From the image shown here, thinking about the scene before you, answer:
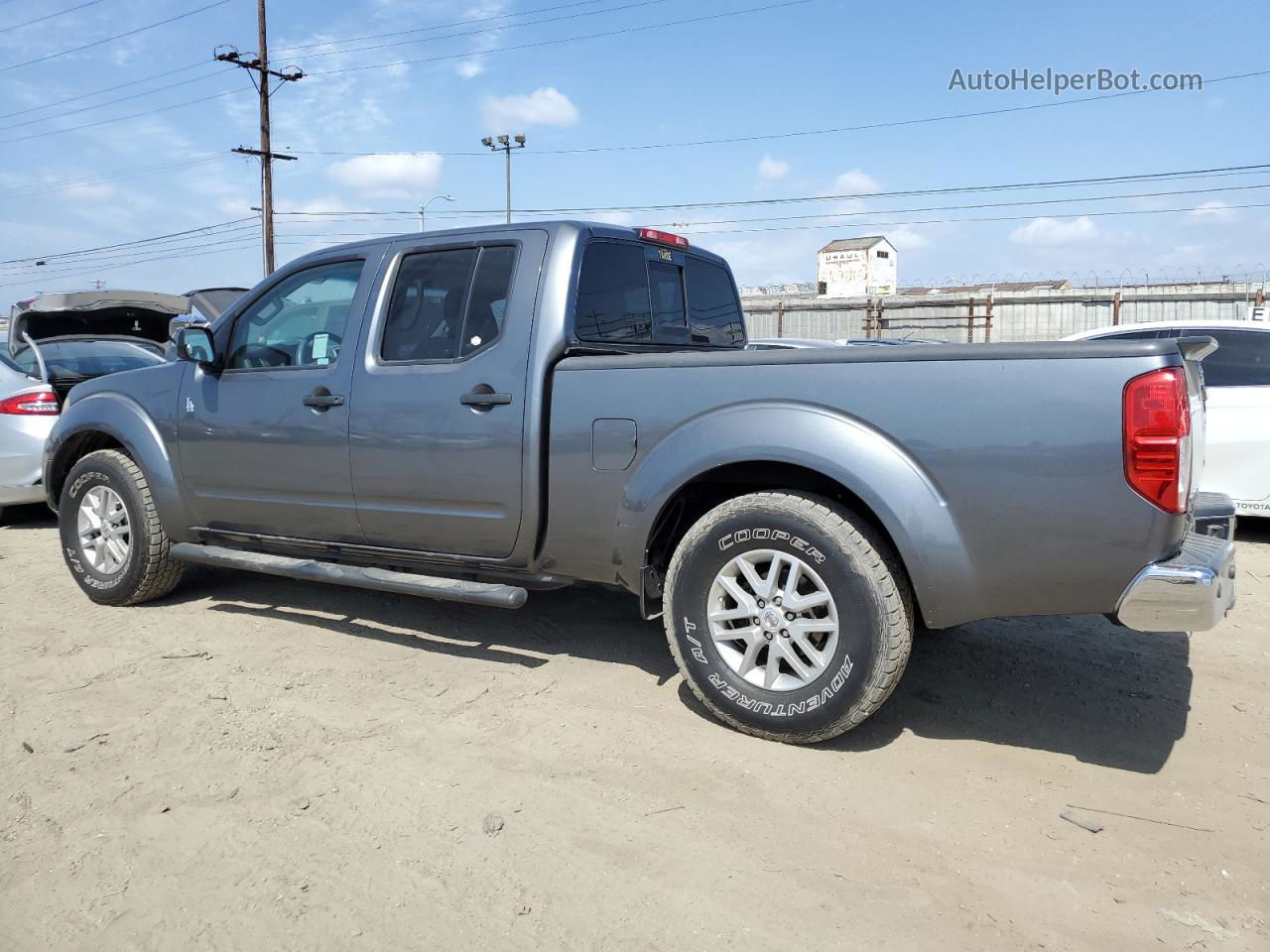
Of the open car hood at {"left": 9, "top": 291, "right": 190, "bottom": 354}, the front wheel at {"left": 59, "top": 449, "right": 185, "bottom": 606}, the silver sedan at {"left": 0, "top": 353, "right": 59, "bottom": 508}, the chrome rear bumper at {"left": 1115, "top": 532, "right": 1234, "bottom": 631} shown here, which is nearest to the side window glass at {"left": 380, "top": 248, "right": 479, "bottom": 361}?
the front wheel at {"left": 59, "top": 449, "right": 185, "bottom": 606}

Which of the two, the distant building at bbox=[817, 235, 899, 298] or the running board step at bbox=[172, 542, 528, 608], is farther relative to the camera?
the distant building at bbox=[817, 235, 899, 298]

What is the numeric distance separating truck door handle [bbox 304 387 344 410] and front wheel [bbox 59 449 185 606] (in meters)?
1.33

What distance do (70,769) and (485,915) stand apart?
5.70 feet

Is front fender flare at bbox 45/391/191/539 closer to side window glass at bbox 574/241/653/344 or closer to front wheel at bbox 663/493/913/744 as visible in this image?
side window glass at bbox 574/241/653/344

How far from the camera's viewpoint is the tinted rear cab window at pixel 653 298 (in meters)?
4.02

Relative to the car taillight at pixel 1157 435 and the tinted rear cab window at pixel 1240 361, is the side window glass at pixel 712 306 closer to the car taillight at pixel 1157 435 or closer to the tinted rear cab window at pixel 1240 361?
the car taillight at pixel 1157 435

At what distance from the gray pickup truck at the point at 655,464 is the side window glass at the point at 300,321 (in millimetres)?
16

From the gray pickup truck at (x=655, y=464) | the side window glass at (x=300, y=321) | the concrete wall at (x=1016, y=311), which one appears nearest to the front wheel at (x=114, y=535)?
the gray pickup truck at (x=655, y=464)

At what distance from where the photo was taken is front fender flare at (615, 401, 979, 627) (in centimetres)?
299

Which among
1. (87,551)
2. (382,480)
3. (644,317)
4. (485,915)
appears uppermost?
(644,317)

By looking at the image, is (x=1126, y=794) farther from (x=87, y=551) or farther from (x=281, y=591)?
(x=87, y=551)

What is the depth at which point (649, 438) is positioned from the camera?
3.48m

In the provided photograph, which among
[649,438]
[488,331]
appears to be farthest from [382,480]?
[649,438]

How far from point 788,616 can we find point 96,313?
11.3 m
